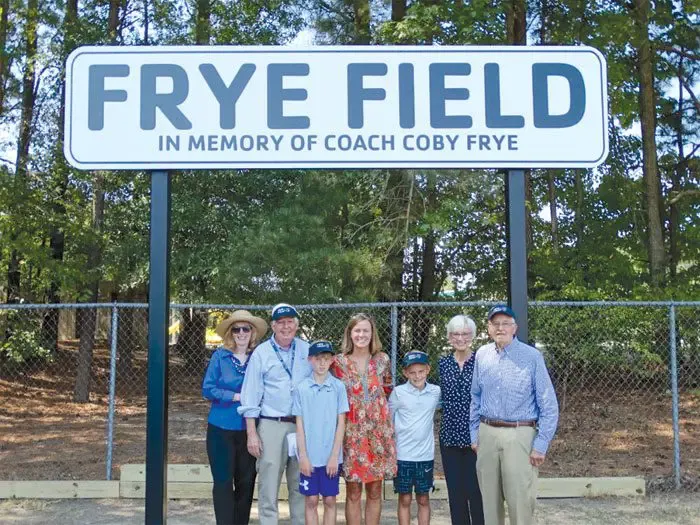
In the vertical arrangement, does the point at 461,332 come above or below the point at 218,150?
below

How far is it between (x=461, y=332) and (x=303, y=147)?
1535mm

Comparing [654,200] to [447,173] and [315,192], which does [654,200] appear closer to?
[447,173]

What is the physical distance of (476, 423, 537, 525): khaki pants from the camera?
12.9 ft

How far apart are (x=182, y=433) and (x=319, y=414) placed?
22.2ft

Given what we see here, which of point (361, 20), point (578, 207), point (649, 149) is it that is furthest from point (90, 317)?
point (649, 149)

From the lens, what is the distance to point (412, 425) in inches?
177

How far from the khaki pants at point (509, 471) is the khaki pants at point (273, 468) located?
121 centimetres

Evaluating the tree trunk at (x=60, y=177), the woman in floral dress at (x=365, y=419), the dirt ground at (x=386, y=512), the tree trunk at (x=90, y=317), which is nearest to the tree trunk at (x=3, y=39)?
the tree trunk at (x=60, y=177)

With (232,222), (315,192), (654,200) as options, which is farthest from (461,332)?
(654,200)

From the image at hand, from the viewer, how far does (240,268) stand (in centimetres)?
1043

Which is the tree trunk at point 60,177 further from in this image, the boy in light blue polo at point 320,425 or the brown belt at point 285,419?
the boy in light blue polo at point 320,425

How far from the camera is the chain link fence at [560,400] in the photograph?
8234 millimetres

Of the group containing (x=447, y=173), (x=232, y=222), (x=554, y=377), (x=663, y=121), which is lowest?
(x=554, y=377)

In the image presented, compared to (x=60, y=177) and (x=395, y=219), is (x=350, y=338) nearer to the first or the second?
(x=395, y=219)
